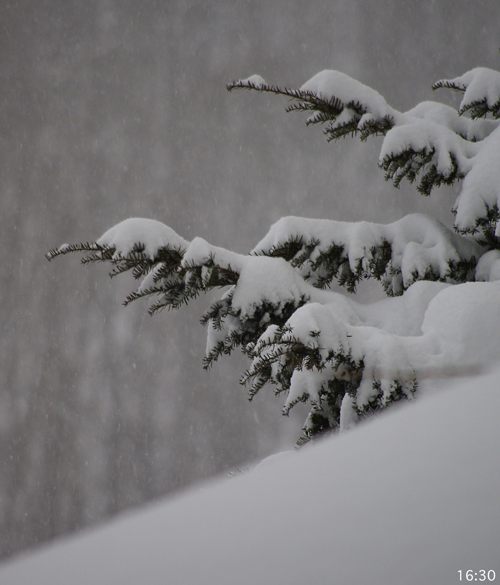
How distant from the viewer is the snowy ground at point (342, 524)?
0.31m

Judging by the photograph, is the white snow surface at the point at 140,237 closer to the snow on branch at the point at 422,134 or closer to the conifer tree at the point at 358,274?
the conifer tree at the point at 358,274

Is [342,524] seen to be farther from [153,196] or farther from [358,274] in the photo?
[153,196]

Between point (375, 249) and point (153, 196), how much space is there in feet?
97.3

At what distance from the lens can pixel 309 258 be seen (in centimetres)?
221

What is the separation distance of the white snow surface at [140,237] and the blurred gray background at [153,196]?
12.9 meters

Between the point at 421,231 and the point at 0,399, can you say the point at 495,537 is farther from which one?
the point at 0,399

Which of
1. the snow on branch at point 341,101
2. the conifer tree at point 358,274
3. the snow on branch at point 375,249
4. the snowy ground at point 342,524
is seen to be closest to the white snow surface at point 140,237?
the conifer tree at point 358,274

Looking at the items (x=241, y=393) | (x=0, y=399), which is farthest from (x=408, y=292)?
(x=0, y=399)

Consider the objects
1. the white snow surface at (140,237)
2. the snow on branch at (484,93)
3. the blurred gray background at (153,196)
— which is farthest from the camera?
the blurred gray background at (153,196)

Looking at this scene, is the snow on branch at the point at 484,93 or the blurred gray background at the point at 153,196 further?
the blurred gray background at the point at 153,196

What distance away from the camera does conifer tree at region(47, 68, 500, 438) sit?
4.60 feet

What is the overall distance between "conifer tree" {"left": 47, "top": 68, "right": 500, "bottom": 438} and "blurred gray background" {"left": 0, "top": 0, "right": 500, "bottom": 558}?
472 inches

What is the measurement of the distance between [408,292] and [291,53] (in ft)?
119

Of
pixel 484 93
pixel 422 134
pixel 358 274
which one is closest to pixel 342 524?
pixel 358 274
